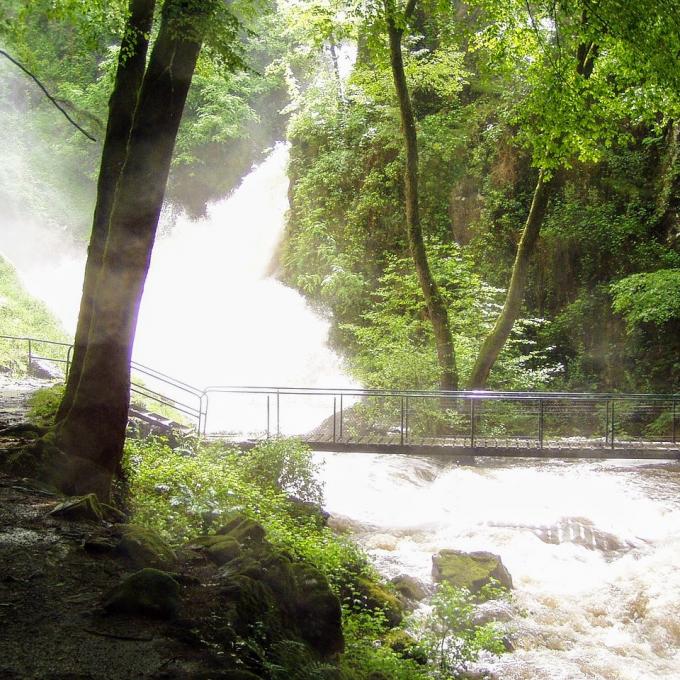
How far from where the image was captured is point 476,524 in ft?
37.3

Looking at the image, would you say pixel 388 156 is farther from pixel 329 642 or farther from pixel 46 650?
pixel 46 650

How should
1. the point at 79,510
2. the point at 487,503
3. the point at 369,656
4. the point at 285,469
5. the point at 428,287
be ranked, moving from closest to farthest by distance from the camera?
the point at 369,656 → the point at 79,510 → the point at 285,469 → the point at 487,503 → the point at 428,287

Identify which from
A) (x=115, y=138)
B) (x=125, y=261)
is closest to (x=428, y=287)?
(x=115, y=138)

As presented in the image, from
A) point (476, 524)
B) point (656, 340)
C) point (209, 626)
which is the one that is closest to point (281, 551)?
point (209, 626)

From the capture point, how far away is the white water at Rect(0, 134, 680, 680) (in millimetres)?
8055

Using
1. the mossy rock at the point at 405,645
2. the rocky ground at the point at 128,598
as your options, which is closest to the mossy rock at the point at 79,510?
the rocky ground at the point at 128,598

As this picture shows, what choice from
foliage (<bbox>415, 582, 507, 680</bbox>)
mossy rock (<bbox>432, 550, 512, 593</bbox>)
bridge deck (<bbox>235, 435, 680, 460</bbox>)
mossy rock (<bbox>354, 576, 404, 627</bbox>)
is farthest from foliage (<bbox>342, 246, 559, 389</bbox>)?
foliage (<bbox>415, 582, 507, 680</bbox>)

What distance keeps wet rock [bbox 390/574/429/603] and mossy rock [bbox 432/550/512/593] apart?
30 centimetres

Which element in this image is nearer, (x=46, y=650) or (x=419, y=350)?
(x=46, y=650)

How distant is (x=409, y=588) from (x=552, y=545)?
114 inches

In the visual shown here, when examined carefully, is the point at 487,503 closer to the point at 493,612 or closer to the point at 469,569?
the point at 469,569

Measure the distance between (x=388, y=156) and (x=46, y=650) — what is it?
61.8 feet

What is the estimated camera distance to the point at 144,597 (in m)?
4.61

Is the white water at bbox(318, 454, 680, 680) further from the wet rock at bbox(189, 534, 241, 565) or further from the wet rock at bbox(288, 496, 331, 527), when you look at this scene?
the wet rock at bbox(189, 534, 241, 565)
